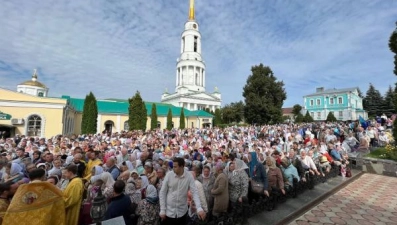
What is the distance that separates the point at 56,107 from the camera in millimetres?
21000

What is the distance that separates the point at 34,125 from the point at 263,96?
101ft

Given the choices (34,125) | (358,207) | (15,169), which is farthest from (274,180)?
(34,125)

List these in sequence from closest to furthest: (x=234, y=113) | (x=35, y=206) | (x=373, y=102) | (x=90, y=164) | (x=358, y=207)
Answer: (x=35, y=206) < (x=90, y=164) < (x=358, y=207) < (x=373, y=102) < (x=234, y=113)

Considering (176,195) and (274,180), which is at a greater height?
(176,195)

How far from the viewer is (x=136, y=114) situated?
94.0 ft

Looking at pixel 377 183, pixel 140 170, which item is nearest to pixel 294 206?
pixel 140 170

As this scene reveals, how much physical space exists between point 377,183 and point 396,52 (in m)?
6.40

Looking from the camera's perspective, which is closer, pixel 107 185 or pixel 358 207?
pixel 107 185

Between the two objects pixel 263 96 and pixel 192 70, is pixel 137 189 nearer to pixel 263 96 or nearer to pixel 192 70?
pixel 263 96

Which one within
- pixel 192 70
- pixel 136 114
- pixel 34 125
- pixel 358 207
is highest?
pixel 192 70

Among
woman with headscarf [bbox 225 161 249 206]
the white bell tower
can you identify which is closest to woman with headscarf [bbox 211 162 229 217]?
woman with headscarf [bbox 225 161 249 206]

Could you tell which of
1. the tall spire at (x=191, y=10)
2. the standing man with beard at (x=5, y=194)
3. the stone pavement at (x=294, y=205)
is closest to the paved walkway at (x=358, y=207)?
the stone pavement at (x=294, y=205)

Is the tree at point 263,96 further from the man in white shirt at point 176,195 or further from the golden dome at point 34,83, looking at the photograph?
the golden dome at point 34,83

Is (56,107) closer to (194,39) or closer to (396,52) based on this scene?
(396,52)
